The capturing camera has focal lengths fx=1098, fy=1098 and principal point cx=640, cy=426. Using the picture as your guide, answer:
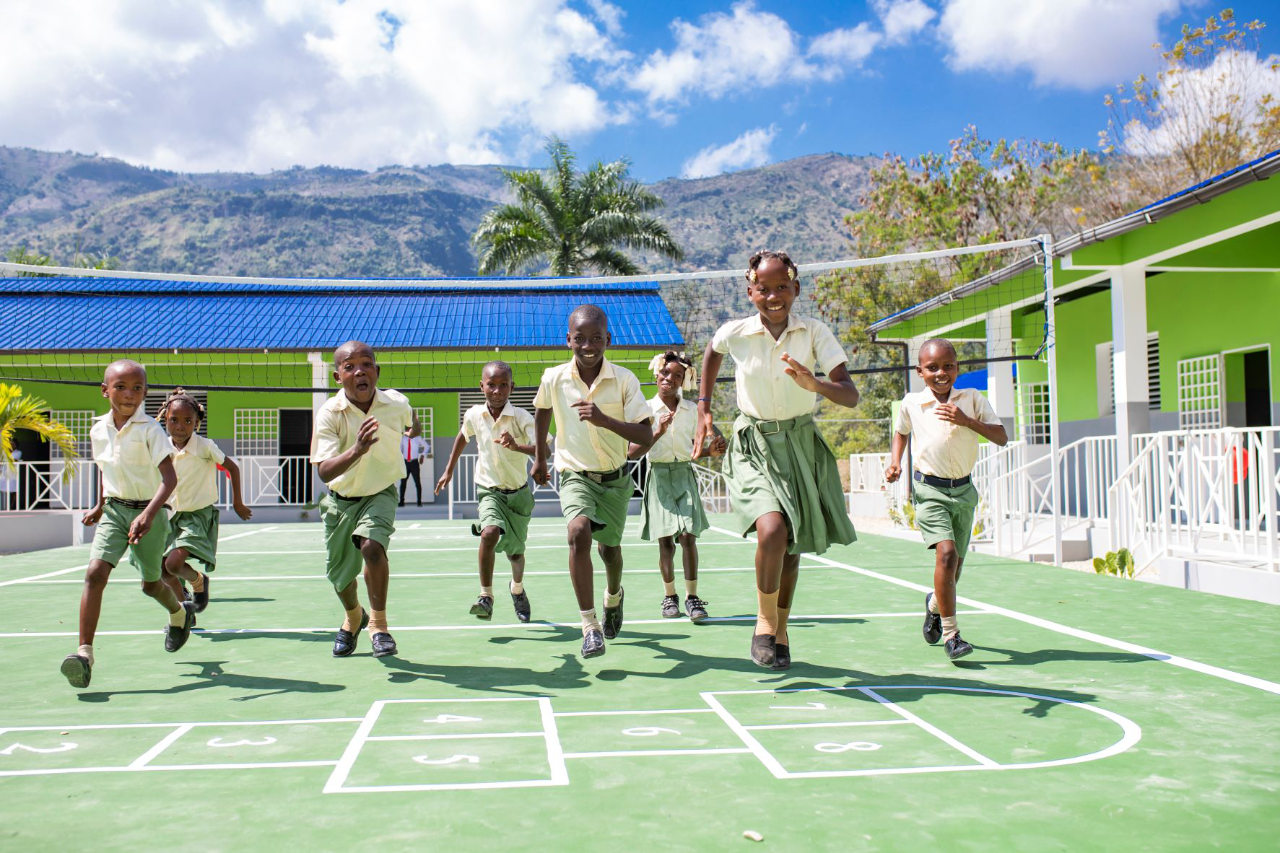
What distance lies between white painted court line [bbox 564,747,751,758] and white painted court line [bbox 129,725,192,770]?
1.51m

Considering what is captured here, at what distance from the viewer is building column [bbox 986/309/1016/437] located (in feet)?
60.3

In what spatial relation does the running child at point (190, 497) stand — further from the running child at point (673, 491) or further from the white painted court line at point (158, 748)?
the white painted court line at point (158, 748)

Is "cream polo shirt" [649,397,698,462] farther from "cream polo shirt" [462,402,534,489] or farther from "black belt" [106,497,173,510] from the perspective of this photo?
"black belt" [106,497,173,510]

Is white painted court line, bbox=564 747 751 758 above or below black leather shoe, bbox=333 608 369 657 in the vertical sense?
below

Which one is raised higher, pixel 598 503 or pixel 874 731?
pixel 598 503

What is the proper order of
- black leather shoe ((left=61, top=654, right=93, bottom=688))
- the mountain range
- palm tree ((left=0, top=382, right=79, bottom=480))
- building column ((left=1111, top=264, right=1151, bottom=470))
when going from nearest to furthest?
1. black leather shoe ((left=61, top=654, right=93, bottom=688))
2. building column ((left=1111, top=264, right=1151, bottom=470))
3. palm tree ((left=0, top=382, right=79, bottom=480))
4. the mountain range

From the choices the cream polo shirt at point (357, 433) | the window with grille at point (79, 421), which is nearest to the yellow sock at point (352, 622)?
the cream polo shirt at point (357, 433)

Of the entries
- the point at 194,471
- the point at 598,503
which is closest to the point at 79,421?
the point at 194,471

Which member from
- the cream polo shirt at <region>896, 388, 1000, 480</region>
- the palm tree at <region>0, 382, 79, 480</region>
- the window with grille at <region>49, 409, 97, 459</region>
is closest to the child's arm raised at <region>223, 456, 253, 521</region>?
the cream polo shirt at <region>896, 388, 1000, 480</region>

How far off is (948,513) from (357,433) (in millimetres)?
3241

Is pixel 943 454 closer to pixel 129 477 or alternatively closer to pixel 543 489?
pixel 129 477

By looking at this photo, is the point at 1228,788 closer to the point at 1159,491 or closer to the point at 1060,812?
the point at 1060,812

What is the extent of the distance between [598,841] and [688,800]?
459mm

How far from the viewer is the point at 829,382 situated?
511 centimetres
